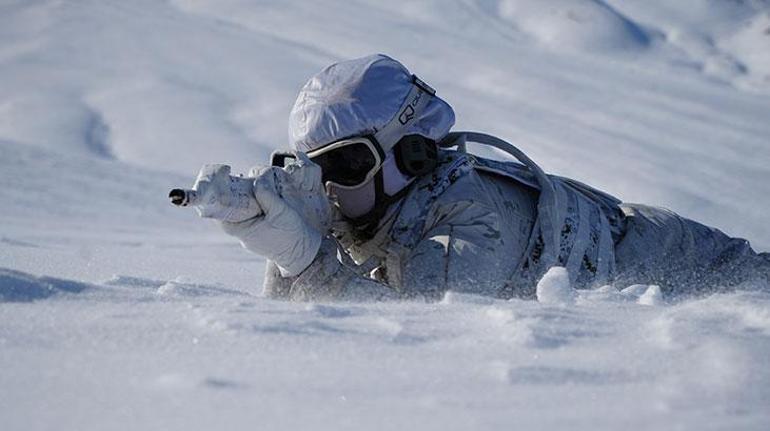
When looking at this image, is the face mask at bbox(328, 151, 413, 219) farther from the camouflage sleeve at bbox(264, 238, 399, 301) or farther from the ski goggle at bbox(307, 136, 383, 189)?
the camouflage sleeve at bbox(264, 238, 399, 301)

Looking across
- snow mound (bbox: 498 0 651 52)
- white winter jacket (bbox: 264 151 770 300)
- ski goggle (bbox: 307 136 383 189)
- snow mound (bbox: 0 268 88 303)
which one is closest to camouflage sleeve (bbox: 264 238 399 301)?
white winter jacket (bbox: 264 151 770 300)

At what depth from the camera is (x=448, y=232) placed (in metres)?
2.11

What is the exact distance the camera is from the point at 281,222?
1.83 metres

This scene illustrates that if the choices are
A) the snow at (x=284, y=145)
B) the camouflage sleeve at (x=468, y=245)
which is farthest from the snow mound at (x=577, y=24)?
the camouflage sleeve at (x=468, y=245)

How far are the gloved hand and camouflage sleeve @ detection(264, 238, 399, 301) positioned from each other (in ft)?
0.07

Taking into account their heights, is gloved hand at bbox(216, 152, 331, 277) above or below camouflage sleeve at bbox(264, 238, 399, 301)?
above

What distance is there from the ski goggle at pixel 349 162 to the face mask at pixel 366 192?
0.02m

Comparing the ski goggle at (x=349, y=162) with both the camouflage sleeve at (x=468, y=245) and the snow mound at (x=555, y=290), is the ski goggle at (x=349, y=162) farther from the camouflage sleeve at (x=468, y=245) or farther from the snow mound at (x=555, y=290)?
the snow mound at (x=555, y=290)

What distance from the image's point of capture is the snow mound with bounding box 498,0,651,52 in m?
11.3

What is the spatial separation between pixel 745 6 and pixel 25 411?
12.9 metres

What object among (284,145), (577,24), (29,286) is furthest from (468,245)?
(577,24)

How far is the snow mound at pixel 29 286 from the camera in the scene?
1385 mm

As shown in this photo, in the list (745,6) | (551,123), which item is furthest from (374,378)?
(745,6)

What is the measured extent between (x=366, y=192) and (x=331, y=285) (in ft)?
1.20
